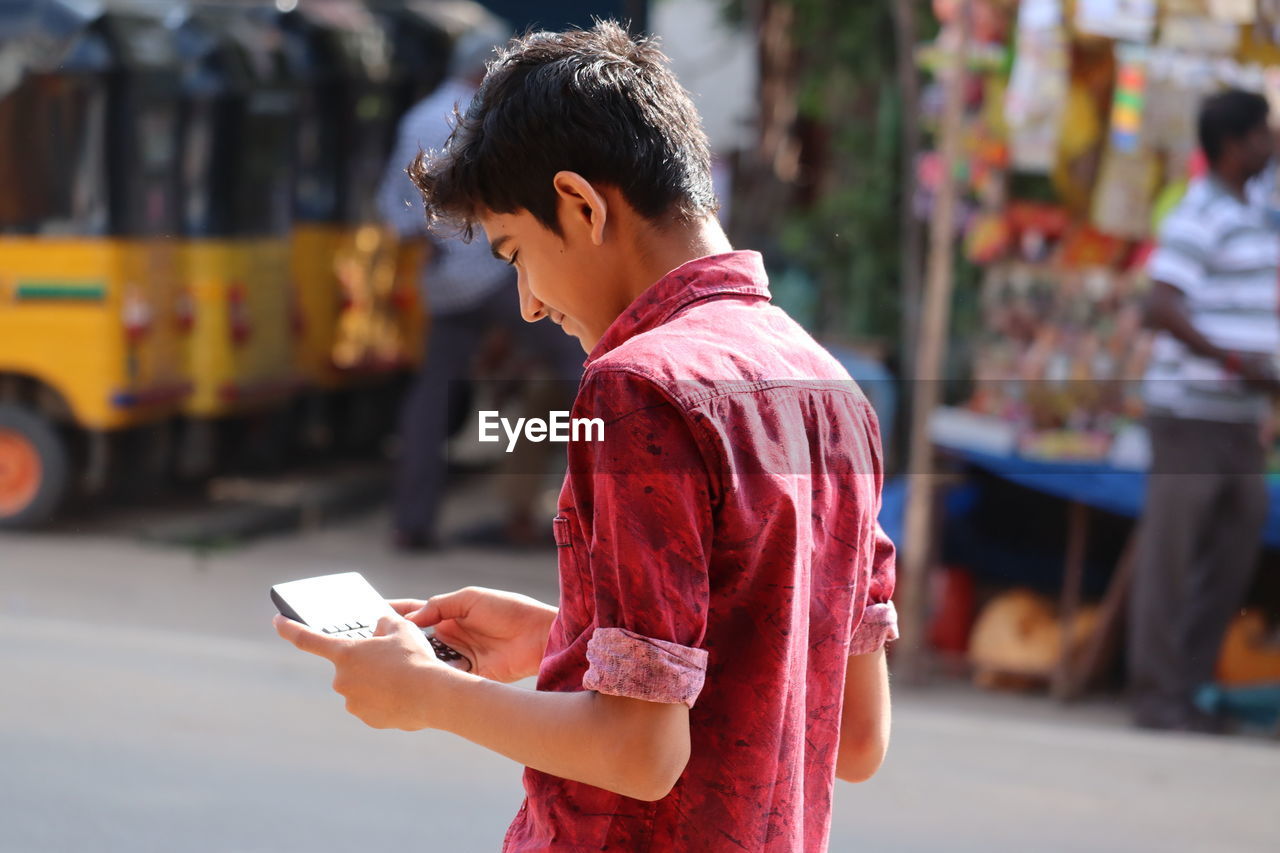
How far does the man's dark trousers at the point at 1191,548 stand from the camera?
4047mm

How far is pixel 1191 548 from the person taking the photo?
4.08 m

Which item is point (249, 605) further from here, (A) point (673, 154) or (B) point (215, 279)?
(A) point (673, 154)

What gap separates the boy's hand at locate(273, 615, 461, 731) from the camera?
1.19 m

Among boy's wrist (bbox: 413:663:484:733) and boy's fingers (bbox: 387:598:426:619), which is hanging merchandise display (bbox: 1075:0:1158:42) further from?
boy's wrist (bbox: 413:663:484:733)

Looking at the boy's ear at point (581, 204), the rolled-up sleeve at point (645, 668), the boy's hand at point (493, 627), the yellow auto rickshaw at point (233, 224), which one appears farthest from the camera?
the yellow auto rickshaw at point (233, 224)

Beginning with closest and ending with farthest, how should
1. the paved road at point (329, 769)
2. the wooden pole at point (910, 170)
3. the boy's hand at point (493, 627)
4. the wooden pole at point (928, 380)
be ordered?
the boy's hand at point (493, 627) < the paved road at point (329, 769) < the wooden pole at point (928, 380) < the wooden pole at point (910, 170)

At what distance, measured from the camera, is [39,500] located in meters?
5.89

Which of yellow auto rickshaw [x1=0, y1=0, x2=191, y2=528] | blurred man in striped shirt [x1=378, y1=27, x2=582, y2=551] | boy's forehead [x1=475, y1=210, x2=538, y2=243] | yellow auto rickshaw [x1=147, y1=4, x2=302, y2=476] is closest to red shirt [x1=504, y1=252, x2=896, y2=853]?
boy's forehead [x1=475, y1=210, x2=538, y2=243]

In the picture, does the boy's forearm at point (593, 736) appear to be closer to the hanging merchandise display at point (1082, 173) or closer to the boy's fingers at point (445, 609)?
the boy's fingers at point (445, 609)

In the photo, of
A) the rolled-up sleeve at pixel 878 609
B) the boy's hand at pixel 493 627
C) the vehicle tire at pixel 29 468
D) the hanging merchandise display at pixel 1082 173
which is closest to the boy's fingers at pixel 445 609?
the boy's hand at pixel 493 627

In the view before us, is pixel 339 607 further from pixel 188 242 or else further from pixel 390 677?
pixel 188 242

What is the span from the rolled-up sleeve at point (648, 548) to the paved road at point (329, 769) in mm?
2364

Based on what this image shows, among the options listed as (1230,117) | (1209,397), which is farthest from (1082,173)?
(1209,397)

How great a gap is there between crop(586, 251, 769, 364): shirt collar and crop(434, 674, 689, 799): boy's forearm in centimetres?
26
